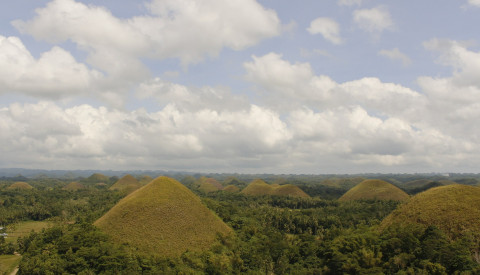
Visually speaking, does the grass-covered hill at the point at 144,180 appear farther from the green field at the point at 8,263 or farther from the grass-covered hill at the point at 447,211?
the grass-covered hill at the point at 447,211

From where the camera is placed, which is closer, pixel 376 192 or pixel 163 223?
pixel 163 223

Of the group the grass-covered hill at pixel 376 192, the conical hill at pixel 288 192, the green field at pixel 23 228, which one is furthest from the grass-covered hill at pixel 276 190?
the green field at pixel 23 228

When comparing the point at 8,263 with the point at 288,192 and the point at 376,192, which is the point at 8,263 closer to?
the point at 288,192

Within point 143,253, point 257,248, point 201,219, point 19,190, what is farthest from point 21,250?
point 19,190

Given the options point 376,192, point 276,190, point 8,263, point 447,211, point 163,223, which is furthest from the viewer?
point 276,190

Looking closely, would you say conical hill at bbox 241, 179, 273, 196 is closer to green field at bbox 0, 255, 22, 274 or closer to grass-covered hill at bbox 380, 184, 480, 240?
grass-covered hill at bbox 380, 184, 480, 240

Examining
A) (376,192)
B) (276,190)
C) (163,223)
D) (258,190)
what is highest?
(376,192)

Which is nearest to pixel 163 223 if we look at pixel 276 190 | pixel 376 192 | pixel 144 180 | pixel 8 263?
pixel 8 263
